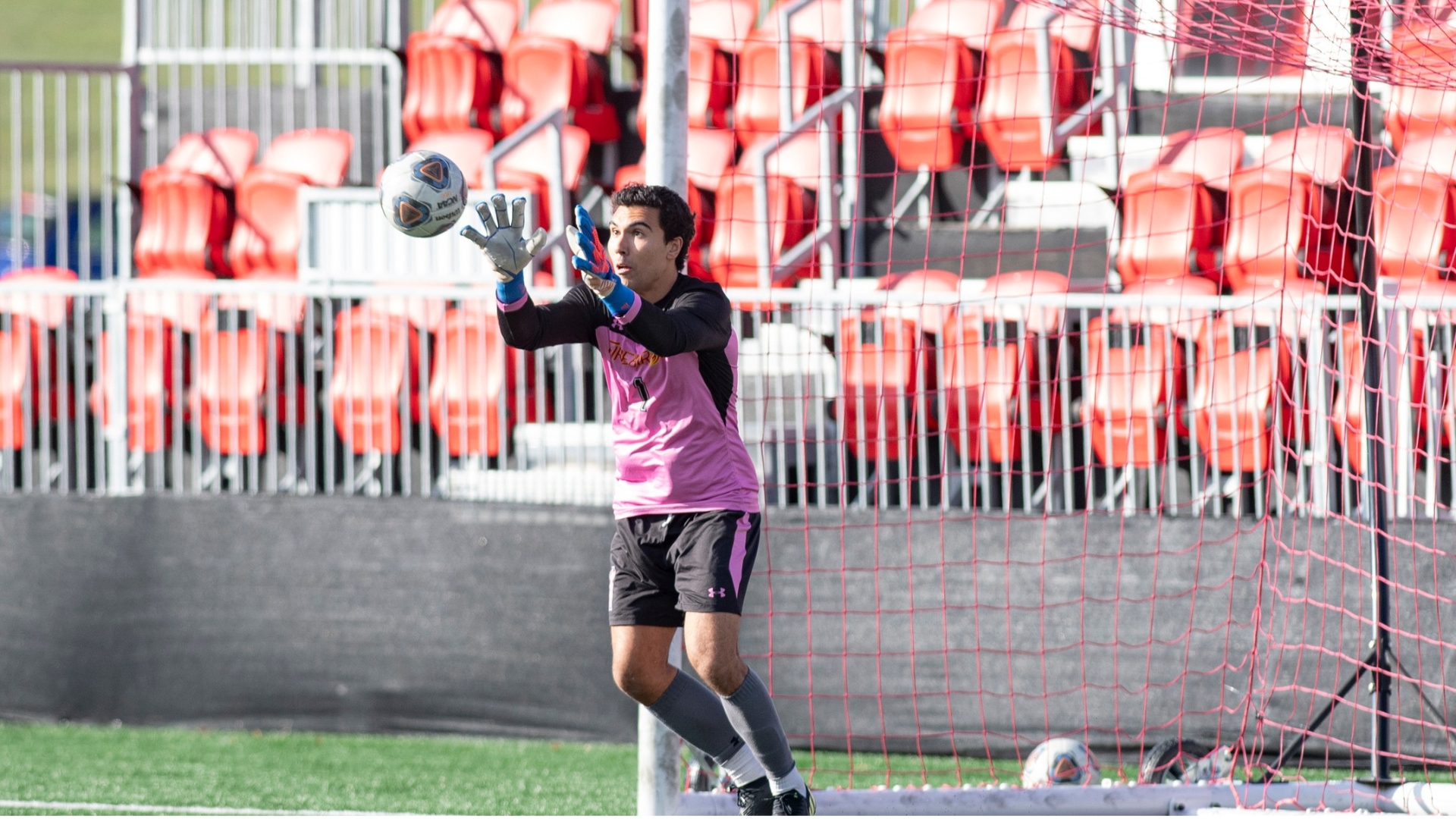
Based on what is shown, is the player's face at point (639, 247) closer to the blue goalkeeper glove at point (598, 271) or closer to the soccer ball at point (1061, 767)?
the blue goalkeeper glove at point (598, 271)

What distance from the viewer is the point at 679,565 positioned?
379cm

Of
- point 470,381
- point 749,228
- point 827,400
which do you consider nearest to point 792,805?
point 827,400

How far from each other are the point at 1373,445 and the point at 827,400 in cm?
212

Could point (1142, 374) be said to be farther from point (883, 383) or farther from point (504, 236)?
point (504, 236)

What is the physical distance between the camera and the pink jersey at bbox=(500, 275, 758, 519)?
379 centimetres

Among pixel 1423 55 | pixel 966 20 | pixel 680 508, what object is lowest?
pixel 680 508

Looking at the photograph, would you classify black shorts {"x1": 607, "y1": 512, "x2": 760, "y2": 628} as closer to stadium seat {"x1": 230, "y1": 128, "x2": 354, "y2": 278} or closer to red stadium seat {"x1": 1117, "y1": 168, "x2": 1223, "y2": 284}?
red stadium seat {"x1": 1117, "y1": 168, "x2": 1223, "y2": 284}

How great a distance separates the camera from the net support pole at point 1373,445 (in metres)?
4.96

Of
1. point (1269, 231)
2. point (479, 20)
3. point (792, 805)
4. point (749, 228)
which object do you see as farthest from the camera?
point (479, 20)

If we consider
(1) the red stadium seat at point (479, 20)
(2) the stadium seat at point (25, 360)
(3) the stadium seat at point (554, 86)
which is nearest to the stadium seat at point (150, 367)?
(2) the stadium seat at point (25, 360)

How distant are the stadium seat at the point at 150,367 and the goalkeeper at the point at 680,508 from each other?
3574 millimetres

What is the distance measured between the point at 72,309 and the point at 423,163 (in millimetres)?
5706

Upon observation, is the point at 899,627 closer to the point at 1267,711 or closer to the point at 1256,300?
the point at 1267,711

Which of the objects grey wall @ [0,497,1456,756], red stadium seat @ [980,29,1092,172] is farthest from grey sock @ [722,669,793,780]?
red stadium seat @ [980,29,1092,172]
